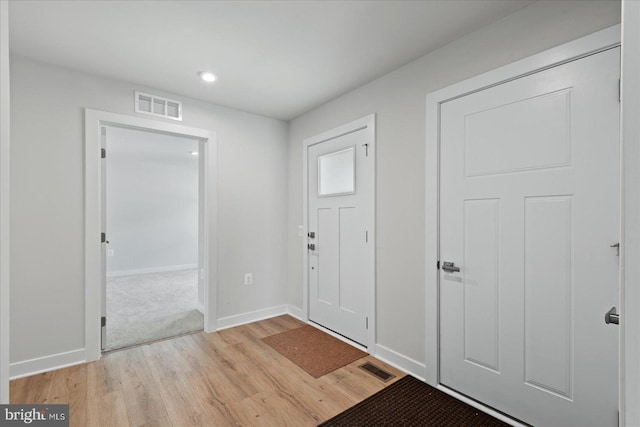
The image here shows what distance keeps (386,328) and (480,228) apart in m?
1.17

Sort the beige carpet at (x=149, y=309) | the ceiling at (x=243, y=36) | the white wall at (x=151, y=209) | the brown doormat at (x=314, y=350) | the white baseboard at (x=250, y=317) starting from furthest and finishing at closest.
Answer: the white wall at (x=151, y=209) < the white baseboard at (x=250, y=317) < the beige carpet at (x=149, y=309) < the brown doormat at (x=314, y=350) < the ceiling at (x=243, y=36)

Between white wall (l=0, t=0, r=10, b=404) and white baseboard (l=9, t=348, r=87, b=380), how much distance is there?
2411 millimetres

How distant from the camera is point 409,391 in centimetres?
212

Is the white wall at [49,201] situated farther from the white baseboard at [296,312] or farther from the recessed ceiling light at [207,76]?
the white baseboard at [296,312]

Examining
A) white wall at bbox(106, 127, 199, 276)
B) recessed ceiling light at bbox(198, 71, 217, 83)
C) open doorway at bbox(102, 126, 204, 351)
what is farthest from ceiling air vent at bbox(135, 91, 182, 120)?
Answer: white wall at bbox(106, 127, 199, 276)

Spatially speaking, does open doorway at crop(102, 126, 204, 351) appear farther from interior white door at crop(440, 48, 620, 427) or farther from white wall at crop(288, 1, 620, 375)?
interior white door at crop(440, 48, 620, 427)

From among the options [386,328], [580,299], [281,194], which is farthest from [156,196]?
[580,299]

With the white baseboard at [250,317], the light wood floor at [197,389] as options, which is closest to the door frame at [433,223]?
the light wood floor at [197,389]

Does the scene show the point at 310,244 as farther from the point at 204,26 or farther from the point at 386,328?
the point at 204,26

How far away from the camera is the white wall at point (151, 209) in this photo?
20.3 ft

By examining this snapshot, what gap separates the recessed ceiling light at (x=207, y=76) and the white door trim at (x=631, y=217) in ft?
8.82

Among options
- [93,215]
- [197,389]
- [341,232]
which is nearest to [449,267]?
[341,232]

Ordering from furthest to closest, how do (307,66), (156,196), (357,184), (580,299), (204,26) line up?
(156,196) < (357,184) < (307,66) < (204,26) < (580,299)

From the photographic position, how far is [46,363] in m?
2.38
